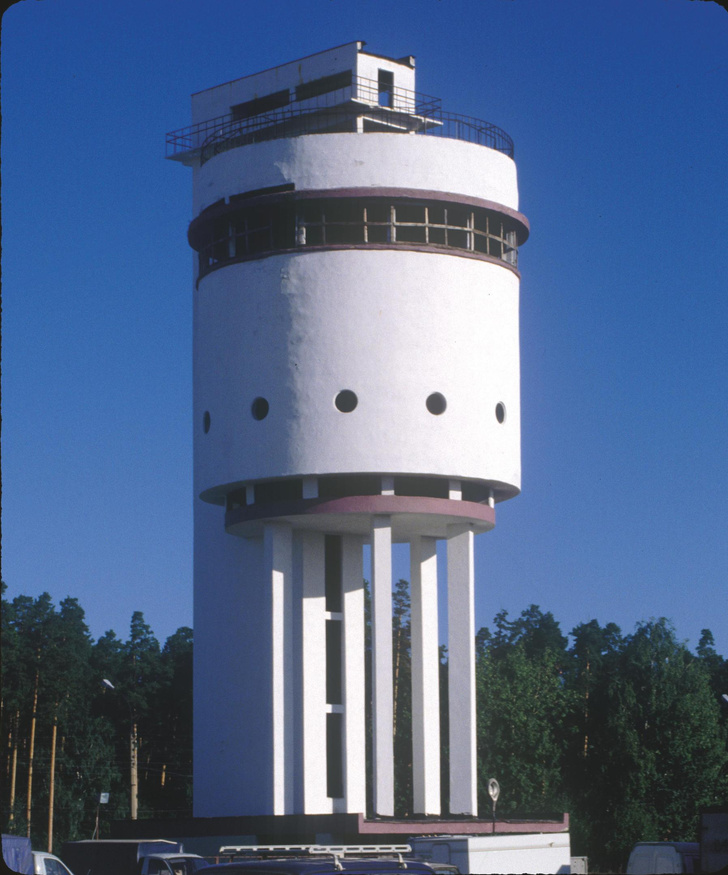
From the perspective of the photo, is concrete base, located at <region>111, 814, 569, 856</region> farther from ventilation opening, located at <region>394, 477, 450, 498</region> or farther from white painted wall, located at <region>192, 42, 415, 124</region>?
white painted wall, located at <region>192, 42, 415, 124</region>

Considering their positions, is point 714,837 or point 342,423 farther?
point 342,423

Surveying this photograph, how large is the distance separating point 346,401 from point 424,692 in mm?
7687

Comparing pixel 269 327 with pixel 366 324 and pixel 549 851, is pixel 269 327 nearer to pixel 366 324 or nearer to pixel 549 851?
pixel 366 324

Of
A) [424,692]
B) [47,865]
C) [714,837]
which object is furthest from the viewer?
[424,692]

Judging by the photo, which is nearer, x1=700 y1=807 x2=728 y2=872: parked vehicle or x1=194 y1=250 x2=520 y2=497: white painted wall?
x1=700 y1=807 x2=728 y2=872: parked vehicle

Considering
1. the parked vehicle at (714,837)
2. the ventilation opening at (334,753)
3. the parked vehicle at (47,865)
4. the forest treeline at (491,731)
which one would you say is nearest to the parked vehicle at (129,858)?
the parked vehicle at (47,865)

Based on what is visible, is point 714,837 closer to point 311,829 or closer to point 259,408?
point 311,829

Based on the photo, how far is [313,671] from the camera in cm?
4150

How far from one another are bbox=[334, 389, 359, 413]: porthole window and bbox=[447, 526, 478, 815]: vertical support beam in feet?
14.8

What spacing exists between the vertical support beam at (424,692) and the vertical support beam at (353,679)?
1.33 metres

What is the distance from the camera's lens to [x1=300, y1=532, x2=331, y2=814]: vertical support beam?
4109 cm

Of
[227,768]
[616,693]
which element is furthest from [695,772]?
[227,768]

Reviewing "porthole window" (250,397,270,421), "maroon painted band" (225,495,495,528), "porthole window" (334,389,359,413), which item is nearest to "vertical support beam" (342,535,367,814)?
"maroon painted band" (225,495,495,528)

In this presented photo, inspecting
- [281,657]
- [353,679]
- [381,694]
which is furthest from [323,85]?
[381,694]
